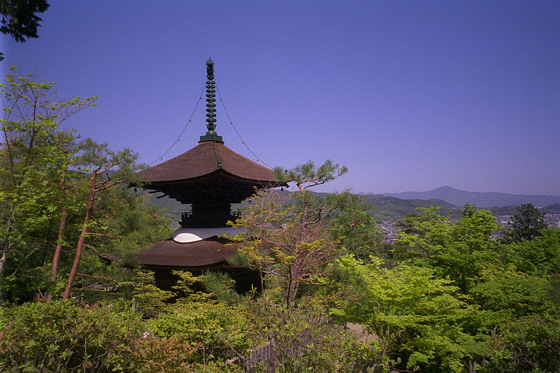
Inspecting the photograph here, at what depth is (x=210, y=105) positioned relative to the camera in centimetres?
1068

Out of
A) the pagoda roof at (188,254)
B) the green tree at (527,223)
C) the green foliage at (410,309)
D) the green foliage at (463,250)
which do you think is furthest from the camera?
the green tree at (527,223)

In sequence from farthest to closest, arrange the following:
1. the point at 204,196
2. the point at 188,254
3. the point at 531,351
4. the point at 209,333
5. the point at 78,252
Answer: the point at 204,196 → the point at 188,254 → the point at 78,252 → the point at 531,351 → the point at 209,333

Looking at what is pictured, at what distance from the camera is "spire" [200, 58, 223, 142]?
10547 millimetres

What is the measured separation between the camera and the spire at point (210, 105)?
10.5 m

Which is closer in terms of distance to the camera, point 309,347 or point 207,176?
point 309,347

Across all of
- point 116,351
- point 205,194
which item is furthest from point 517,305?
point 116,351

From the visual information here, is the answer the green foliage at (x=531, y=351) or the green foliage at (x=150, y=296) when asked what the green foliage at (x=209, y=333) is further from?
the green foliage at (x=531, y=351)

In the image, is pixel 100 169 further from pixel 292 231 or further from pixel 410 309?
pixel 410 309

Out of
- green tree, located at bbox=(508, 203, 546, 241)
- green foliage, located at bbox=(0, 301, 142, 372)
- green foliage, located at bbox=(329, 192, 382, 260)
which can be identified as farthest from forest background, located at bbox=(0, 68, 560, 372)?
green tree, located at bbox=(508, 203, 546, 241)

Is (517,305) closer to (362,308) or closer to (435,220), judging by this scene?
(362,308)

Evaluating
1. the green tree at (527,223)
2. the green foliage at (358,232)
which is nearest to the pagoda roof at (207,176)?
the green foliage at (358,232)

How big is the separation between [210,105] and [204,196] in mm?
3417

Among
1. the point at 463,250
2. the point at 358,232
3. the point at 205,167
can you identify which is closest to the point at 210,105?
the point at 205,167

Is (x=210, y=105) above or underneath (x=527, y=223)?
above
